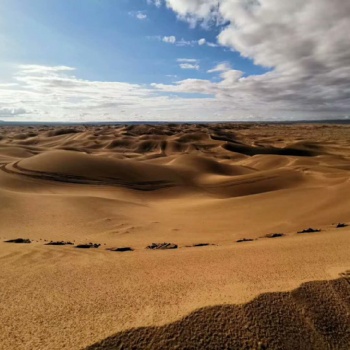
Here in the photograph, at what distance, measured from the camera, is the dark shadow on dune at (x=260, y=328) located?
2434mm

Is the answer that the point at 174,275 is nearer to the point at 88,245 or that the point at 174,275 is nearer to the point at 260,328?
the point at 260,328

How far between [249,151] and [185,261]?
35.2m

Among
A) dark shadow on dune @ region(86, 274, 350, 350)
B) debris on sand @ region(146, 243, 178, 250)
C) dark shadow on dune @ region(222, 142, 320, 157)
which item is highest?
dark shadow on dune @ region(86, 274, 350, 350)

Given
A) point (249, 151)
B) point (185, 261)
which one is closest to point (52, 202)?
point (185, 261)

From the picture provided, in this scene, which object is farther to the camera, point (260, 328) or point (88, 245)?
point (88, 245)

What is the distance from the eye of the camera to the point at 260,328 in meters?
2.57

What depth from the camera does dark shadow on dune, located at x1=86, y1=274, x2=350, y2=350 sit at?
7.98 feet

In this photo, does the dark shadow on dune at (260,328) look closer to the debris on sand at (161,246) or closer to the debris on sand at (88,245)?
the debris on sand at (161,246)

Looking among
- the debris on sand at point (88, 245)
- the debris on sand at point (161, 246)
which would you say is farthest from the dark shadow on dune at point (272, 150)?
the debris on sand at point (88, 245)

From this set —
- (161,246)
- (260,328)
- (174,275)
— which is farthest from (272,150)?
(260,328)

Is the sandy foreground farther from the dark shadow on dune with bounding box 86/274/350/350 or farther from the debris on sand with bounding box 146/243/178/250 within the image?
the debris on sand with bounding box 146/243/178/250

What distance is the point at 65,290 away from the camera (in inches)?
135

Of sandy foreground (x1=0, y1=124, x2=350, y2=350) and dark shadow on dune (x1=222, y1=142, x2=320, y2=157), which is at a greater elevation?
sandy foreground (x1=0, y1=124, x2=350, y2=350)

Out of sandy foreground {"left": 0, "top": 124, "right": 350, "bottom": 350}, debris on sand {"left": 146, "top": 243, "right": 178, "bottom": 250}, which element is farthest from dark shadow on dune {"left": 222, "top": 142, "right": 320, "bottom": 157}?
debris on sand {"left": 146, "top": 243, "right": 178, "bottom": 250}
